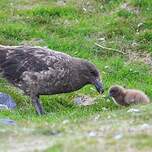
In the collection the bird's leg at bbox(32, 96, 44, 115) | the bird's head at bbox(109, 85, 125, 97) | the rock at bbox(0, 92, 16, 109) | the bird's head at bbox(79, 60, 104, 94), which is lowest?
the rock at bbox(0, 92, 16, 109)

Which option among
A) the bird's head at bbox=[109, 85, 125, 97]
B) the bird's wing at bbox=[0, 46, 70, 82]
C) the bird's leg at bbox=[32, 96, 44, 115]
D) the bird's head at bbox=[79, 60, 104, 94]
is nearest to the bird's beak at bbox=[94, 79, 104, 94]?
the bird's head at bbox=[79, 60, 104, 94]

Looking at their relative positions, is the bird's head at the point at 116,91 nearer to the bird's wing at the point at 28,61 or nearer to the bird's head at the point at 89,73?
the bird's head at the point at 89,73

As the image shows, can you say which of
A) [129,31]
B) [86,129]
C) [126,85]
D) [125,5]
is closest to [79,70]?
[126,85]

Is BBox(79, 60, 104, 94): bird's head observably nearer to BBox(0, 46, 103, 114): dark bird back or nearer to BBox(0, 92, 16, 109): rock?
BBox(0, 46, 103, 114): dark bird back

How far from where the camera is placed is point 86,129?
9453mm

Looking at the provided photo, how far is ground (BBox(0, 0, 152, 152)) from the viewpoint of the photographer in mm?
10039

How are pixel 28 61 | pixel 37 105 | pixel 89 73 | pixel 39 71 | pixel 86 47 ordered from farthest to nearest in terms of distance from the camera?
1. pixel 86 47
2. pixel 89 73
3. pixel 37 105
4. pixel 28 61
5. pixel 39 71

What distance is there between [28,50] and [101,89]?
181 cm

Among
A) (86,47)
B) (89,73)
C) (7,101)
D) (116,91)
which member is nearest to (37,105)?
(7,101)

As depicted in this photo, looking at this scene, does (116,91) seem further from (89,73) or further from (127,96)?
(89,73)

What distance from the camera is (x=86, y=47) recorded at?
18516mm

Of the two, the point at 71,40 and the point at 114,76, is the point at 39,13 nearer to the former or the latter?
the point at 71,40

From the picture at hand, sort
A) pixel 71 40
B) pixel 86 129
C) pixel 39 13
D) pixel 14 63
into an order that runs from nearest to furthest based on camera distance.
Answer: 1. pixel 86 129
2. pixel 14 63
3. pixel 71 40
4. pixel 39 13

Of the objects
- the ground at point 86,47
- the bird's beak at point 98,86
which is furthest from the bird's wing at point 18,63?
the bird's beak at point 98,86
